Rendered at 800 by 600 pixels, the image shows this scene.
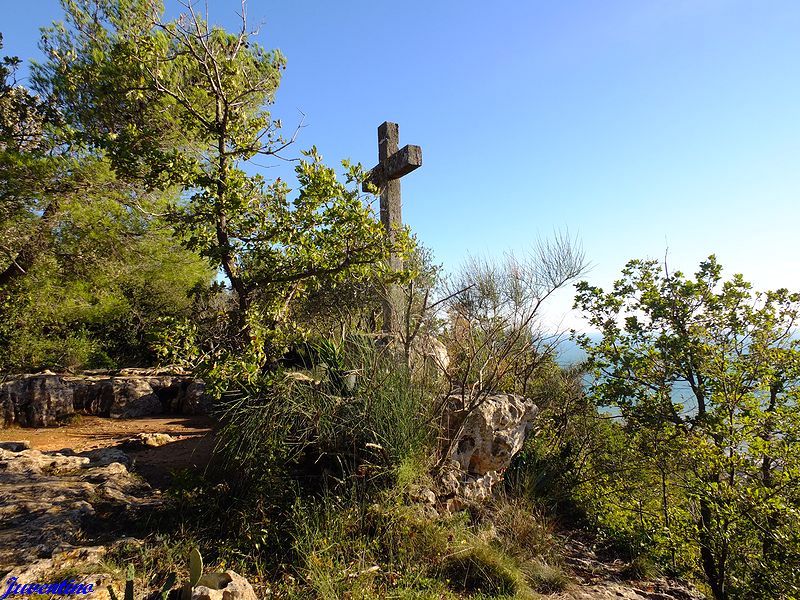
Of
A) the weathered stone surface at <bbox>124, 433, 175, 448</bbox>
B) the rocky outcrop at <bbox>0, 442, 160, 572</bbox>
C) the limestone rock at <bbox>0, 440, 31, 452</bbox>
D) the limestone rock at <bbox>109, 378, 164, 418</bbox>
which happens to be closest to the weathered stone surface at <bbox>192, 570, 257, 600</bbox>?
the rocky outcrop at <bbox>0, 442, 160, 572</bbox>

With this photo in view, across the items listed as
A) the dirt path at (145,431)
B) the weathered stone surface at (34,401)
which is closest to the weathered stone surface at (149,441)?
the dirt path at (145,431)

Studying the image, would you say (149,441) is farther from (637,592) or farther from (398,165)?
(637,592)

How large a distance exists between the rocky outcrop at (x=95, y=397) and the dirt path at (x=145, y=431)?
25cm

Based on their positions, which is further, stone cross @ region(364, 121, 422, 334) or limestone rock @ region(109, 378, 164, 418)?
limestone rock @ region(109, 378, 164, 418)

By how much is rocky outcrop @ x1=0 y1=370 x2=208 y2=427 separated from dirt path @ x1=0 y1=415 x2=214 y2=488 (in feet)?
0.83

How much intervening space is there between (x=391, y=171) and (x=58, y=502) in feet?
15.5

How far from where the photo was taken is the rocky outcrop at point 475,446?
384 centimetres

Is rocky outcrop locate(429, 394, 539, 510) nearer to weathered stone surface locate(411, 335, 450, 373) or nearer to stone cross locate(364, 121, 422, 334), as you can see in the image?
weathered stone surface locate(411, 335, 450, 373)

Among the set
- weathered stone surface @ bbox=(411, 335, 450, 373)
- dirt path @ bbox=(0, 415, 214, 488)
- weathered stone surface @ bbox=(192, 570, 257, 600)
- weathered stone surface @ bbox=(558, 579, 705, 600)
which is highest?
weathered stone surface @ bbox=(411, 335, 450, 373)

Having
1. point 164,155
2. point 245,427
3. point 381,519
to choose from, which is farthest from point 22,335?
point 381,519

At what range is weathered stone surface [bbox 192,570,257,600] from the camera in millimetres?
2287

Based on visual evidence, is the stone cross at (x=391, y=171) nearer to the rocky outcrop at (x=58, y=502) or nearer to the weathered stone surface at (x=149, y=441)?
the rocky outcrop at (x=58, y=502)

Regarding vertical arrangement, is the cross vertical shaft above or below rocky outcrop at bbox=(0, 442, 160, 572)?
above

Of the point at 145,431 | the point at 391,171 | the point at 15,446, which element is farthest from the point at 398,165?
the point at 15,446
